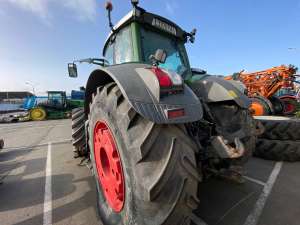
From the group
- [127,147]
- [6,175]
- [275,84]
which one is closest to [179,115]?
Result: [127,147]

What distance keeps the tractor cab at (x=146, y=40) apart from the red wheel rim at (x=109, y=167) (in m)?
1.07

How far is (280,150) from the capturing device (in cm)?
385

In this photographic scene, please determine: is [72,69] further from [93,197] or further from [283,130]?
[283,130]

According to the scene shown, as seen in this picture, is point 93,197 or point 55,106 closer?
point 93,197

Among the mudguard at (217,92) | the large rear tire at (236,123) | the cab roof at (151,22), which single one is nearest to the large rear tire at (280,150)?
the large rear tire at (236,123)

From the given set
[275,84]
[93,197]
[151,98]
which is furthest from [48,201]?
[275,84]

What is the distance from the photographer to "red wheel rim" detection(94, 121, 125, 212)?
1623mm

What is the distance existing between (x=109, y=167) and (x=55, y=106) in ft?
57.5

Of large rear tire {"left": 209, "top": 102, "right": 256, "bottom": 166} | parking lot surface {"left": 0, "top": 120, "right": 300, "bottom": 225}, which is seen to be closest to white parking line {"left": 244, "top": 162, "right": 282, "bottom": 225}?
parking lot surface {"left": 0, "top": 120, "right": 300, "bottom": 225}

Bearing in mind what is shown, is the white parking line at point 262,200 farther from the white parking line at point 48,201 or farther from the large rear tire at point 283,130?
the white parking line at point 48,201

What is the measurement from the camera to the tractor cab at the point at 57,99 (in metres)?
17.3

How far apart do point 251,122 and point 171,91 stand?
4.79 feet

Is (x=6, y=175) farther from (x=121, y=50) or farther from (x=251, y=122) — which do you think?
(x=251, y=122)

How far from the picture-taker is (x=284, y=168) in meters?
3.50
